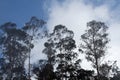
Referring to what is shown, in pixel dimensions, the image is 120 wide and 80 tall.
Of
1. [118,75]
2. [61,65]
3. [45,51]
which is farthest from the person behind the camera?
[118,75]

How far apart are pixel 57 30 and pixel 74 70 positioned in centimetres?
700

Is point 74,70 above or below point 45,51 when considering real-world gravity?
below

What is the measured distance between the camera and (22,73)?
37.9 m

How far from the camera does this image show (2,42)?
3841 cm

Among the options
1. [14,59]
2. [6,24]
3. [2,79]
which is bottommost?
[2,79]

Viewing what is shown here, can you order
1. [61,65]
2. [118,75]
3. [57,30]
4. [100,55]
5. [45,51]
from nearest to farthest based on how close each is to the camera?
1. [100,55]
2. [61,65]
3. [57,30]
4. [45,51]
5. [118,75]

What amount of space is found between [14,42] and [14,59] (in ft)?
8.91

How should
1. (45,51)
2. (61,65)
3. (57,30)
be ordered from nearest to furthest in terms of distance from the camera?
1. (61,65)
2. (57,30)
3. (45,51)

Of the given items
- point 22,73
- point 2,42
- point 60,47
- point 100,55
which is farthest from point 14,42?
point 100,55

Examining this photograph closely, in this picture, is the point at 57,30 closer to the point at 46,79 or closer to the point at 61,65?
the point at 61,65

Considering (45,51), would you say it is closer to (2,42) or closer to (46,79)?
(46,79)

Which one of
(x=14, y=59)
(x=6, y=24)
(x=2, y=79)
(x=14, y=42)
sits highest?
(x=6, y=24)

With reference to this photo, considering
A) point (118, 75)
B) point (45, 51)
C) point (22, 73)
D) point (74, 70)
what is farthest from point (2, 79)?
point (118, 75)

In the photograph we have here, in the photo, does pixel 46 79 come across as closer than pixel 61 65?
No
